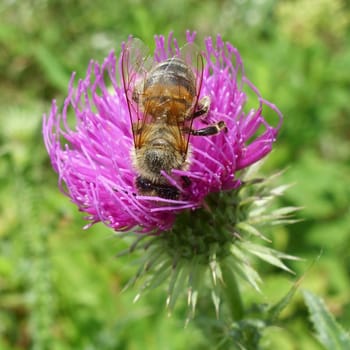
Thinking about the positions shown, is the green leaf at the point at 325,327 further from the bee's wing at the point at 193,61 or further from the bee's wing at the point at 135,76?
the bee's wing at the point at 135,76

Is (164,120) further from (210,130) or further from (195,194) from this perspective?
(195,194)

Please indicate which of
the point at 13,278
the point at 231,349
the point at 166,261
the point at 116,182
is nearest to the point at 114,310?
the point at 13,278

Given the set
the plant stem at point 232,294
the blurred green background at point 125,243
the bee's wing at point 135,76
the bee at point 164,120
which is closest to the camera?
the bee at point 164,120

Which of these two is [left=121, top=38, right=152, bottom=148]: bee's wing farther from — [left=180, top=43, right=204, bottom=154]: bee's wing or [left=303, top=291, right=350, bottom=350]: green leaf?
[left=303, top=291, right=350, bottom=350]: green leaf

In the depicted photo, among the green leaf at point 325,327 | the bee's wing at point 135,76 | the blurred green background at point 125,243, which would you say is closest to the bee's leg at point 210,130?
the bee's wing at point 135,76

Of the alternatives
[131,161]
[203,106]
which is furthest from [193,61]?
[131,161]
